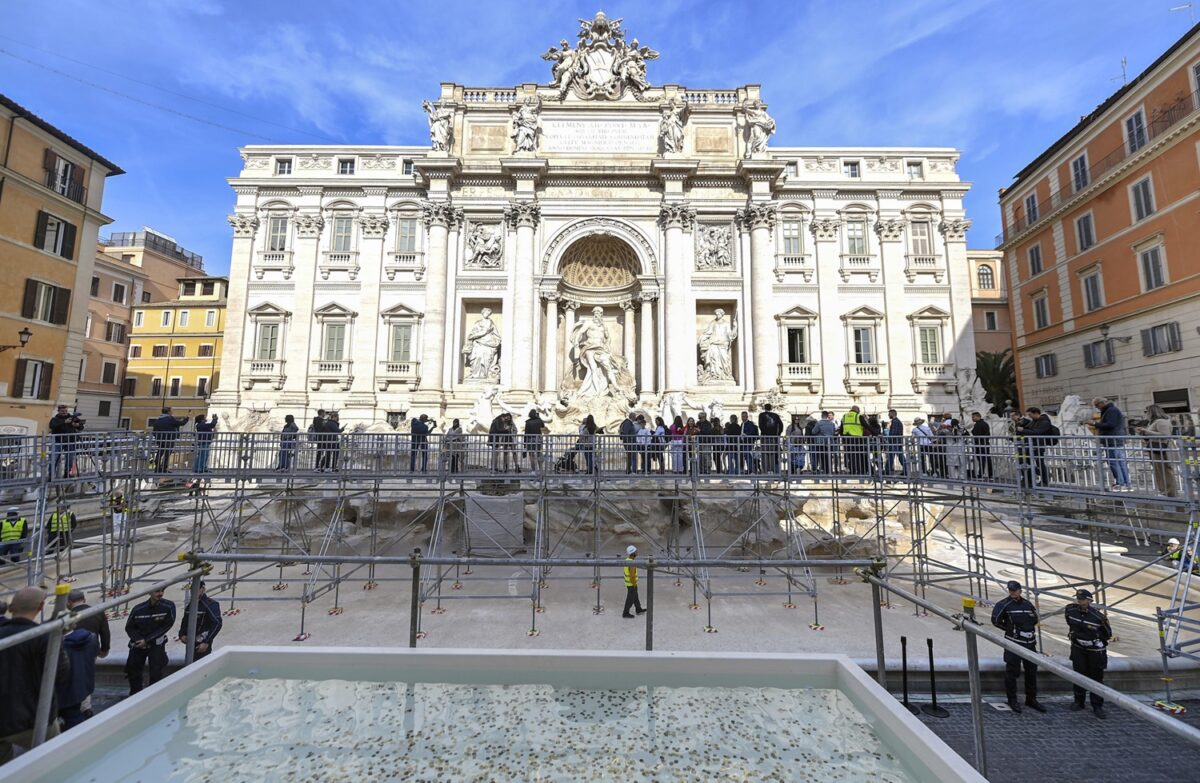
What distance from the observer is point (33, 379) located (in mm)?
20484

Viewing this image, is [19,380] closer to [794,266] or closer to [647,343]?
[647,343]

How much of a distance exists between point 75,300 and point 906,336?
3728 centimetres

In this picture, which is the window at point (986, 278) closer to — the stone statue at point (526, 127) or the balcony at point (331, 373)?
the stone statue at point (526, 127)

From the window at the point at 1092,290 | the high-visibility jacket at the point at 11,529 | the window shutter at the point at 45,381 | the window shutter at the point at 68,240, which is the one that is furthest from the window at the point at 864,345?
the window shutter at the point at 68,240

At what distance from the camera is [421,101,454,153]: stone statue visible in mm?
25344

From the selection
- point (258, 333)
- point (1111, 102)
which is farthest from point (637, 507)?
point (1111, 102)

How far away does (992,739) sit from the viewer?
254 inches

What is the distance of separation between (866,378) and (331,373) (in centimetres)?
2554

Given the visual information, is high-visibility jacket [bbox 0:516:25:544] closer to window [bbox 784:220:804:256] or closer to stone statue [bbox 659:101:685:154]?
stone statue [bbox 659:101:685:154]

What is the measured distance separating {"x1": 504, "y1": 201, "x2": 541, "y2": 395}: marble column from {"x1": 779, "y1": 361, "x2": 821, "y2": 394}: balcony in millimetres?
11812

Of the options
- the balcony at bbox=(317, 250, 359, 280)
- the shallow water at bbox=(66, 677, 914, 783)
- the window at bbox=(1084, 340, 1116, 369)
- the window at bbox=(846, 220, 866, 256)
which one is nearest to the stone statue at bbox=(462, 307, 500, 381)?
the balcony at bbox=(317, 250, 359, 280)

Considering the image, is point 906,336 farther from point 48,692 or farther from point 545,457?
point 48,692

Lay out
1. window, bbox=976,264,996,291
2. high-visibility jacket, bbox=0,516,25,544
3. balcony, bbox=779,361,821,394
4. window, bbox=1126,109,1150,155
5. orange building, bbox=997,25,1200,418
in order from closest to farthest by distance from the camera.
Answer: high-visibility jacket, bbox=0,516,25,544, orange building, bbox=997,25,1200,418, window, bbox=1126,109,1150,155, balcony, bbox=779,361,821,394, window, bbox=976,264,996,291

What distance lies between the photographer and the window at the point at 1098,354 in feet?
75.1
